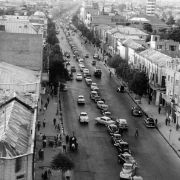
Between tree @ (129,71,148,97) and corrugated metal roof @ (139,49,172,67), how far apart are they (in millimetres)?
2755

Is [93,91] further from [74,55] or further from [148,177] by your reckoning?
[74,55]

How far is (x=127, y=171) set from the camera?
26375 millimetres

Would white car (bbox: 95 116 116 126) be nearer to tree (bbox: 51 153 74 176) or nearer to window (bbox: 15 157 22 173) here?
tree (bbox: 51 153 74 176)

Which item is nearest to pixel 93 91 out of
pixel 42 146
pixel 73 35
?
pixel 42 146

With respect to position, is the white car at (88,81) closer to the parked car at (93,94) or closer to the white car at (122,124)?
the parked car at (93,94)

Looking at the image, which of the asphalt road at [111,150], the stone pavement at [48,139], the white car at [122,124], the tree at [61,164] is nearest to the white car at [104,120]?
the asphalt road at [111,150]

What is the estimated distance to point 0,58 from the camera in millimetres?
40062

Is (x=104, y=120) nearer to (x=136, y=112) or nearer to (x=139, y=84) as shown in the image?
(x=136, y=112)

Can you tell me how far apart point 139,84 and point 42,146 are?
1746cm

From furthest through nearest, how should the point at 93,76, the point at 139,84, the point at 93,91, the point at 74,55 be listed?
the point at 74,55
the point at 93,76
the point at 93,91
the point at 139,84

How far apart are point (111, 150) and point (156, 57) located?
74.2ft

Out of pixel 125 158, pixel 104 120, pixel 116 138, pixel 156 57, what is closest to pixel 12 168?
pixel 125 158

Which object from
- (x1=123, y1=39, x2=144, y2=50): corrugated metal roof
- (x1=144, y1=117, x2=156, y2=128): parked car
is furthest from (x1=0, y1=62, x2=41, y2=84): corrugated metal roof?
(x1=123, y1=39, x2=144, y2=50): corrugated metal roof

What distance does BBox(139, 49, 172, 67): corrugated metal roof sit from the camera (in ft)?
159
